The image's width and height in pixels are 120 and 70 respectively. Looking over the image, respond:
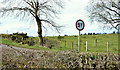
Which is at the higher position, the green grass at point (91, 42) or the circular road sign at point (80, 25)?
the circular road sign at point (80, 25)

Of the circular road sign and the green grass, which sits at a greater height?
the circular road sign

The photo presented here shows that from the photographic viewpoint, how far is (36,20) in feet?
88.0

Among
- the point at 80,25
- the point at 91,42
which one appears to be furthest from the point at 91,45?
the point at 80,25

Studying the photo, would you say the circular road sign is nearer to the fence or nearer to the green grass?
the green grass

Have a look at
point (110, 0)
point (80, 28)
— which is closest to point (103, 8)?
point (110, 0)

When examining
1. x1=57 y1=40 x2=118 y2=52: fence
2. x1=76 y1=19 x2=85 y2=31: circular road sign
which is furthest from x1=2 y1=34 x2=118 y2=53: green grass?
x1=76 y1=19 x2=85 y2=31: circular road sign

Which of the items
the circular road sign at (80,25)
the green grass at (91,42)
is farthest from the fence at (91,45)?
the circular road sign at (80,25)

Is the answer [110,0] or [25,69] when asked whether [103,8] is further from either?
[25,69]

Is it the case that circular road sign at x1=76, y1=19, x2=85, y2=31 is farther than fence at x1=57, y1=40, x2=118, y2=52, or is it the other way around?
fence at x1=57, y1=40, x2=118, y2=52

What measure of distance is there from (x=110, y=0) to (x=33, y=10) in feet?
38.7

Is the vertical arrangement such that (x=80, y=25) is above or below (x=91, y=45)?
above

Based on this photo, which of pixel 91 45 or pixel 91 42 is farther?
pixel 91 42

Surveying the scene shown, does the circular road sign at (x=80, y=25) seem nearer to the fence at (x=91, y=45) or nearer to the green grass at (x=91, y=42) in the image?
the green grass at (x=91, y=42)

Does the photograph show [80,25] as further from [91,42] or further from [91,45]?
[91,42]
